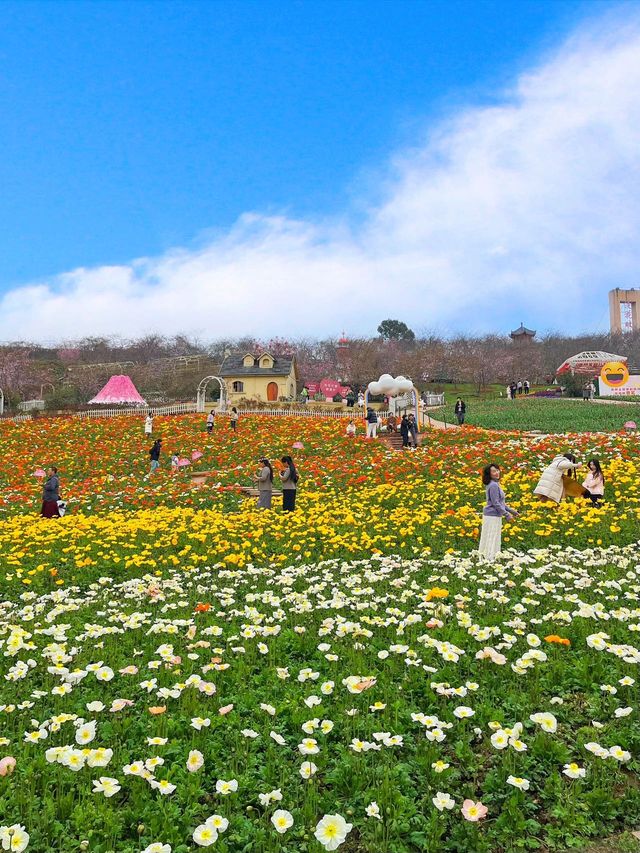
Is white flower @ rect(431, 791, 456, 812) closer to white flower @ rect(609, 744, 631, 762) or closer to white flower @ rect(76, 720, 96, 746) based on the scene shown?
white flower @ rect(609, 744, 631, 762)

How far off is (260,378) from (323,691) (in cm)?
4941

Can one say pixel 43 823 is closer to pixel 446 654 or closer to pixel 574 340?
pixel 446 654

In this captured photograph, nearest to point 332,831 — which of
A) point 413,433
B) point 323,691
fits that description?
point 323,691

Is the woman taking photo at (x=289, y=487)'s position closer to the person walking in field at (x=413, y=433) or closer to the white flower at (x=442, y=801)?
the white flower at (x=442, y=801)

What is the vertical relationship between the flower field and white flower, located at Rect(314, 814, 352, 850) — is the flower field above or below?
below

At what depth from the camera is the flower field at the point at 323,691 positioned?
11.3 ft

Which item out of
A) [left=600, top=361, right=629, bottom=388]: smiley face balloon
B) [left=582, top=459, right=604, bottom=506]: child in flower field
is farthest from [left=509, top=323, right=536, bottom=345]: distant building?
[left=582, top=459, right=604, bottom=506]: child in flower field

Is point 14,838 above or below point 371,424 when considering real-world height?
below

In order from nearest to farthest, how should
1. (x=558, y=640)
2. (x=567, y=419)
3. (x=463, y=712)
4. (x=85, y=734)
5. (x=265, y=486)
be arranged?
(x=85, y=734) < (x=463, y=712) < (x=558, y=640) < (x=265, y=486) < (x=567, y=419)

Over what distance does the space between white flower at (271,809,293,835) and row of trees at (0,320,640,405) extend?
58.2m

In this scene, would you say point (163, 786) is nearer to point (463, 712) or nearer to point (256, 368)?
point (463, 712)

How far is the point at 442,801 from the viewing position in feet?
11.2

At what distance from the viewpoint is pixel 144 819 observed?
3.43m

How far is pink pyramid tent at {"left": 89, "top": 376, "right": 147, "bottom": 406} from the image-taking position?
1874 inches
